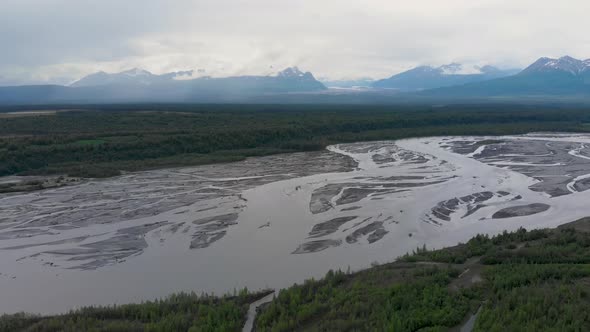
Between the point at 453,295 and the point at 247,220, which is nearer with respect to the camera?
the point at 453,295

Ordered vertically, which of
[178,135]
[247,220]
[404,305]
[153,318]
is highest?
[178,135]

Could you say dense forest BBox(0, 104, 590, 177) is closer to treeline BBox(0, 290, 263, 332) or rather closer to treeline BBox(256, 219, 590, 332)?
treeline BBox(0, 290, 263, 332)

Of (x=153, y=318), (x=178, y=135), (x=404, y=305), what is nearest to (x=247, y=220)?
(x=153, y=318)

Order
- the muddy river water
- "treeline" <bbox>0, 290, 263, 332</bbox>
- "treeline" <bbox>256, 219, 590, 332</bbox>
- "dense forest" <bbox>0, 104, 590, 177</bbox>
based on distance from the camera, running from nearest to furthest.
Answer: "treeline" <bbox>256, 219, 590, 332</bbox>
"treeline" <bbox>0, 290, 263, 332</bbox>
the muddy river water
"dense forest" <bbox>0, 104, 590, 177</bbox>

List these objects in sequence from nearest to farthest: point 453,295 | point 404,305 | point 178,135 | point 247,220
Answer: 1. point 404,305
2. point 453,295
3. point 247,220
4. point 178,135

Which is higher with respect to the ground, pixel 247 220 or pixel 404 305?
pixel 404 305

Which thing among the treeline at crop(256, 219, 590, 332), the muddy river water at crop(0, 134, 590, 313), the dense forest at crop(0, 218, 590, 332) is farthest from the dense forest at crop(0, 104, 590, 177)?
the treeline at crop(256, 219, 590, 332)

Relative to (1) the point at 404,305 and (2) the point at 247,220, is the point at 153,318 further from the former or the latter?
(2) the point at 247,220
